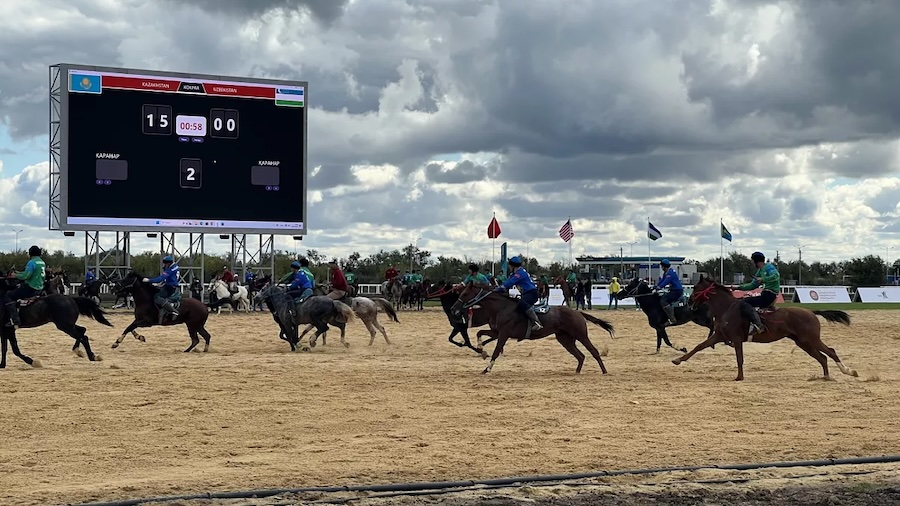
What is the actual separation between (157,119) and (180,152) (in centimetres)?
139

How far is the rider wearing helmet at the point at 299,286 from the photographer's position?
23328 mm

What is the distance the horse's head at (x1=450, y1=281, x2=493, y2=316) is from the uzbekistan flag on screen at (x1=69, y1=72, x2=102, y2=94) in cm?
2220

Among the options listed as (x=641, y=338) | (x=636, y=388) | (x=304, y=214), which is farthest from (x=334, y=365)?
(x=304, y=214)

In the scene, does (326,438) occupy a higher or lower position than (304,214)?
lower

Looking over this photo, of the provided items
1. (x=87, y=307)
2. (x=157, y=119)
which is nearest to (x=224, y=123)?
(x=157, y=119)

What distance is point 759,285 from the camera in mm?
17609

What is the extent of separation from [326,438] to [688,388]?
694 cm

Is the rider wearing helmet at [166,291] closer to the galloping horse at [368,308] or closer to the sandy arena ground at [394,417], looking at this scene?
the sandy arena ground at [394,417]

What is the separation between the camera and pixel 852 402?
1472 cm

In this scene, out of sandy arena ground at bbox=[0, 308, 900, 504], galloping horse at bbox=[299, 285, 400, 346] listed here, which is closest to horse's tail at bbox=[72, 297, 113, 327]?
sandy arena ground at bbox=[0, 308, 900, 504]

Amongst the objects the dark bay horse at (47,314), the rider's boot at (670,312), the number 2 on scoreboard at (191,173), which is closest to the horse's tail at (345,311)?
the dark bay horse at (47,314)

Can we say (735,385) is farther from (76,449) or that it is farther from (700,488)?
(76,449)

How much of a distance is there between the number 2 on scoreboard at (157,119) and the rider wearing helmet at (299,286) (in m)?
15.2

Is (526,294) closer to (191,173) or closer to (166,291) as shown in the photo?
(166,291)
